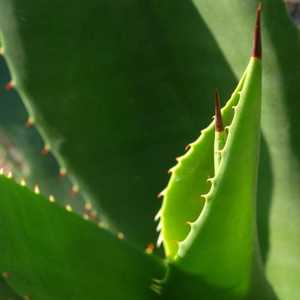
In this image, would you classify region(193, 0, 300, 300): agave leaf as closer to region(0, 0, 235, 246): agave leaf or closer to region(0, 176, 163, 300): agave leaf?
region(0, 0, 235, 246): agave leaf

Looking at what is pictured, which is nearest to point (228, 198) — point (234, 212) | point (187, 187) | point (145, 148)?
point (234, 212)

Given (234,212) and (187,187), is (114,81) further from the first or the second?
(234,212)

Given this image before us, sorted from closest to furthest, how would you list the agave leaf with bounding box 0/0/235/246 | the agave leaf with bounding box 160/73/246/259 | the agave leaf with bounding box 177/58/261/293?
the agave leaf with bounding box 177/58/261/293 → the agave leaf with bounding box 160/73/246/259 → the agave leaf with bounding box 0/0/235/246

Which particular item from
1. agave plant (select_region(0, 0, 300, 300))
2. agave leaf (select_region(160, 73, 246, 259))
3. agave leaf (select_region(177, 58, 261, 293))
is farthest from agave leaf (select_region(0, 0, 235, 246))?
agave leaf (select_region(177, 58, 261, 293))

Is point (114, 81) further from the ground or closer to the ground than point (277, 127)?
further from the ground

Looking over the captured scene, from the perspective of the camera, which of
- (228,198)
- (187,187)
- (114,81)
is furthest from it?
(114,81)

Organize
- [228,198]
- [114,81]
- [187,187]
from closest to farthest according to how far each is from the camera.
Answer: [228,198], [187,187], [114,81]

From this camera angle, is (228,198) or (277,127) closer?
(228,198)

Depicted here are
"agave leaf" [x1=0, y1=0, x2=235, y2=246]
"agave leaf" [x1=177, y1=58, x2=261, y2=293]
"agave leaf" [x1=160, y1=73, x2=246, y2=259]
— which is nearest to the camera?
"agave leaf" [x1=177, y1=58, x2=261, y2=293]
